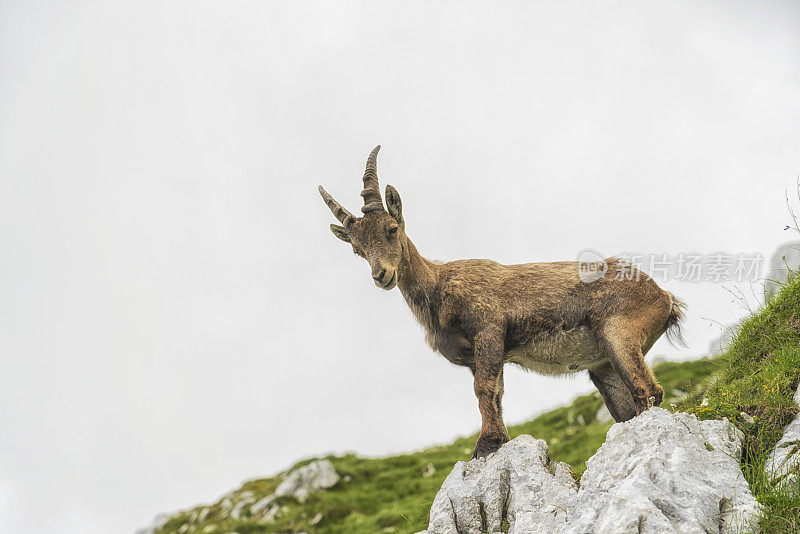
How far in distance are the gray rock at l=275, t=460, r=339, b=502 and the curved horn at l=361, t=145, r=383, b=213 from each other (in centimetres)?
3157

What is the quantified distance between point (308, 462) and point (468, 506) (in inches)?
1348

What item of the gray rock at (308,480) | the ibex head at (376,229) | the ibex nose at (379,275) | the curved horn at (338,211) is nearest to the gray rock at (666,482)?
the ibex nose at (379,275)

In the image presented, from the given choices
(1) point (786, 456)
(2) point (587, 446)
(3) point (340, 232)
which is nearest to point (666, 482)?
(1) point (786, 456)

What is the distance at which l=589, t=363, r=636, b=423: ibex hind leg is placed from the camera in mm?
12383

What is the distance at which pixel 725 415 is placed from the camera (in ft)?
32.5

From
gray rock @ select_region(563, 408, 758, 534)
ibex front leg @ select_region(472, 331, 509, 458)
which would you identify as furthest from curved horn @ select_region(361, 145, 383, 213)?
gray rock @ select_region(563, 408, 758, 534)

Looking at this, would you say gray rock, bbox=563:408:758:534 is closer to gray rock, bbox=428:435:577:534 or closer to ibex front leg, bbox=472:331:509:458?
gray rock, bbox=428:435:577:534

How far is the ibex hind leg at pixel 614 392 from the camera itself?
12.4 m

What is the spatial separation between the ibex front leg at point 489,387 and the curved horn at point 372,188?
10.6ft

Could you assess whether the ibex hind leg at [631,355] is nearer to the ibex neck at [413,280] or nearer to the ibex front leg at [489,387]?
the ibex front leg at [489,387]

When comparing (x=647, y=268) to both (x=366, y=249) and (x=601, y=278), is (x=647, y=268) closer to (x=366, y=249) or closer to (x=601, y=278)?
(x=601, y=278)

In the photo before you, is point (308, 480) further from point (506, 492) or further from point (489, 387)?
point (506, 492)

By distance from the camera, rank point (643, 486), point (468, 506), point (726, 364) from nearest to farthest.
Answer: point (643, 486) → point (468, 506) → point (726, 364)

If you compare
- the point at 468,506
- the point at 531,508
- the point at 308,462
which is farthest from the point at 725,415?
the point at 308,462
